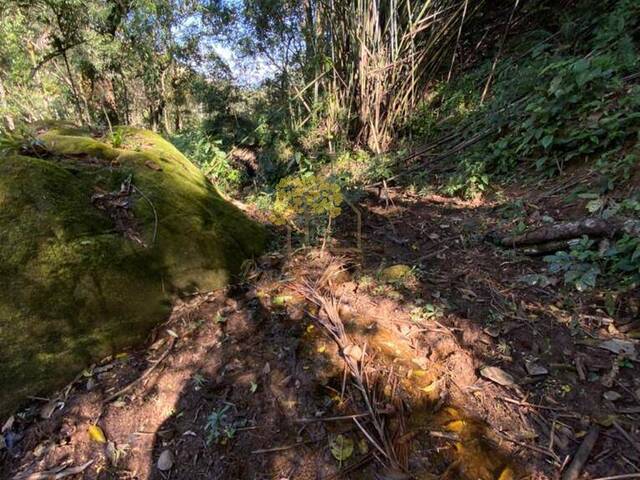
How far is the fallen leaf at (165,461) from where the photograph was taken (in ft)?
4.18

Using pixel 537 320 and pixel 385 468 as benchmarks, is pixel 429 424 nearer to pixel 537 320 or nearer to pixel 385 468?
pixel 385 468

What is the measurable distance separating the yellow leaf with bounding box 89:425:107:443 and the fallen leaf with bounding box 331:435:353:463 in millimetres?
960

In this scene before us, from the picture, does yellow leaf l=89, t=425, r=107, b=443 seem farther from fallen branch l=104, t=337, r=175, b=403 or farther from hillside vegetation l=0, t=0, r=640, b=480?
fallen branch l=104, t=337, r=175, b=403

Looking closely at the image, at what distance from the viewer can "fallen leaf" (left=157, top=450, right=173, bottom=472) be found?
4.18ft

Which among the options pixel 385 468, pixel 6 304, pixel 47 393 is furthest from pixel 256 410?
pixel 6 304

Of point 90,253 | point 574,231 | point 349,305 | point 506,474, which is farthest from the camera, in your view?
point 574,231

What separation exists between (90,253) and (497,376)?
212 centimetres

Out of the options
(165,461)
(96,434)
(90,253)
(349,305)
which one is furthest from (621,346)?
(90,253)

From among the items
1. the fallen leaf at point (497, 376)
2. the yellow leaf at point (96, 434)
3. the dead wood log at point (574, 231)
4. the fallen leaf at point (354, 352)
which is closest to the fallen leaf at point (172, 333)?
the yellow leaf at point (96, 434)

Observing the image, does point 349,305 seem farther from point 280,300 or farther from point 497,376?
point 497,376

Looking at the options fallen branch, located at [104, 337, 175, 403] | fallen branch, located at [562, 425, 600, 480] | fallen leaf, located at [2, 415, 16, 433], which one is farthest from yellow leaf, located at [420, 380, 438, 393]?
fallen leaf, located at [2, 415, 16, 433]

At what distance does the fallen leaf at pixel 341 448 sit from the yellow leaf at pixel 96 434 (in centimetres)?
96

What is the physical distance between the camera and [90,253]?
1.82 meters

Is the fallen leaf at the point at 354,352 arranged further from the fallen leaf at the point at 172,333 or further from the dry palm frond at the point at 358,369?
the fallen leaf at the point at 172,333
